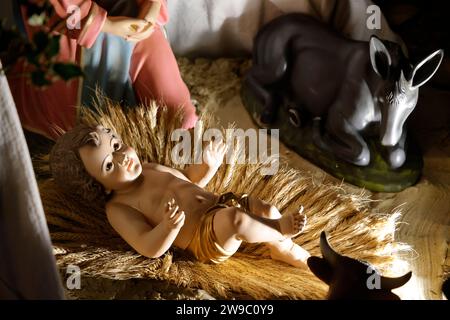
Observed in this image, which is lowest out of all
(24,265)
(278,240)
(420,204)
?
(420,204)

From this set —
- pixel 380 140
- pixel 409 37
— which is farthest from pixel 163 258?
pixel 409 37

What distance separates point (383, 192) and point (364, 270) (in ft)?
1.50

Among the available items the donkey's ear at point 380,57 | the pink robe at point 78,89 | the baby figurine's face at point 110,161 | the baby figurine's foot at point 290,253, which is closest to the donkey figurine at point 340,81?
the donkey's ear at point 380,57

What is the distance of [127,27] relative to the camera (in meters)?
1.46

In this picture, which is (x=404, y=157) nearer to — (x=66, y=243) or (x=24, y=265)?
(x=66, y=243)

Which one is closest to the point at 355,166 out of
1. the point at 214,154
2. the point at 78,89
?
the point at 214,154

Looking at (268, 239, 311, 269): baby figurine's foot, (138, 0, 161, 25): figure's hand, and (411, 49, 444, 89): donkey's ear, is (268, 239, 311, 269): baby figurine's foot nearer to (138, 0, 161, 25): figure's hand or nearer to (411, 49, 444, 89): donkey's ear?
(411, 49, 444, 89): donkey's ear

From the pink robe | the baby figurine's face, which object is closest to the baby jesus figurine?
the baby figurine's face

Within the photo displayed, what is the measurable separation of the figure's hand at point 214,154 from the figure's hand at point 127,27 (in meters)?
0.28

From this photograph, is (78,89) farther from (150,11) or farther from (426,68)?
(426,68)

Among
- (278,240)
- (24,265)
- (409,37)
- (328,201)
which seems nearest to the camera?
(24,265)

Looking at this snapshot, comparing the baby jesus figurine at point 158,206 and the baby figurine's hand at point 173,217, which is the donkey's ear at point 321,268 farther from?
the baby figurine's hand at point 173,217

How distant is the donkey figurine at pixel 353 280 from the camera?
1.13 metres
